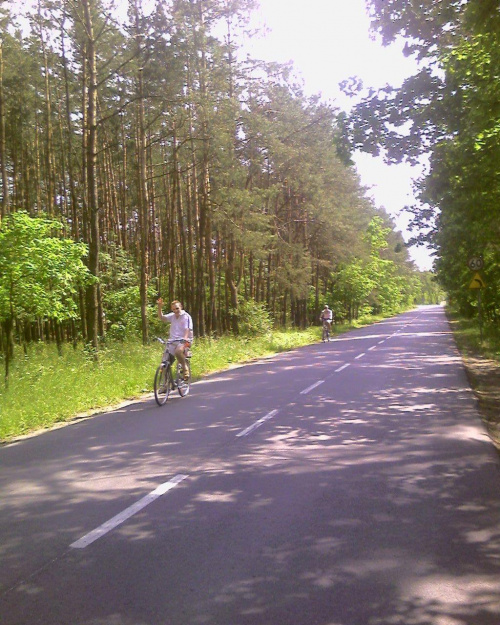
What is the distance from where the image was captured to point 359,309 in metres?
75.9

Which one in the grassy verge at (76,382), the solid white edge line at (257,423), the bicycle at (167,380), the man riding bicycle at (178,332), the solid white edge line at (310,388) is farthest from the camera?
the solid white edge line at (310,388)

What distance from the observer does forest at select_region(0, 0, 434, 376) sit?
18234 mm

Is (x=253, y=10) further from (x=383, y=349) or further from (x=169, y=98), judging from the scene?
(x=383, y=349)

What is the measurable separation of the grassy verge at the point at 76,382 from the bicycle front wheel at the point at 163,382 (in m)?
1.21

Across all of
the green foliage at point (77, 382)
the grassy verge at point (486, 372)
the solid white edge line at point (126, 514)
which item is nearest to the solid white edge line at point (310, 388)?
the grassy verge at point (486, 372)

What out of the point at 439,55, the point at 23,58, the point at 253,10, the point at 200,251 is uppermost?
the point at 253,10

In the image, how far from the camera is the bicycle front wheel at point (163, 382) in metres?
13.2

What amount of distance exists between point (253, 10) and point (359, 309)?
165ft

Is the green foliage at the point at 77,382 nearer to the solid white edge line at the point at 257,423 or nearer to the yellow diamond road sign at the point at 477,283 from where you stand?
the solid white edge line at the point at 257,423

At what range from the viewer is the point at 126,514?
5781 mm

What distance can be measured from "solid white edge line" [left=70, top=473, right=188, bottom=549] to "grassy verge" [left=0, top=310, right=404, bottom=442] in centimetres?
434

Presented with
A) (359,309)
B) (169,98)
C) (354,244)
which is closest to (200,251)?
(169,98)

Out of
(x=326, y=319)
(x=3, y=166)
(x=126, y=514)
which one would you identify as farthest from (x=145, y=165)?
(x=126, y=514)

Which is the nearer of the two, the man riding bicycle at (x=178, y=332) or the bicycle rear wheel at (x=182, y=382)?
the man riding bicycle at (x=178, y=332)
